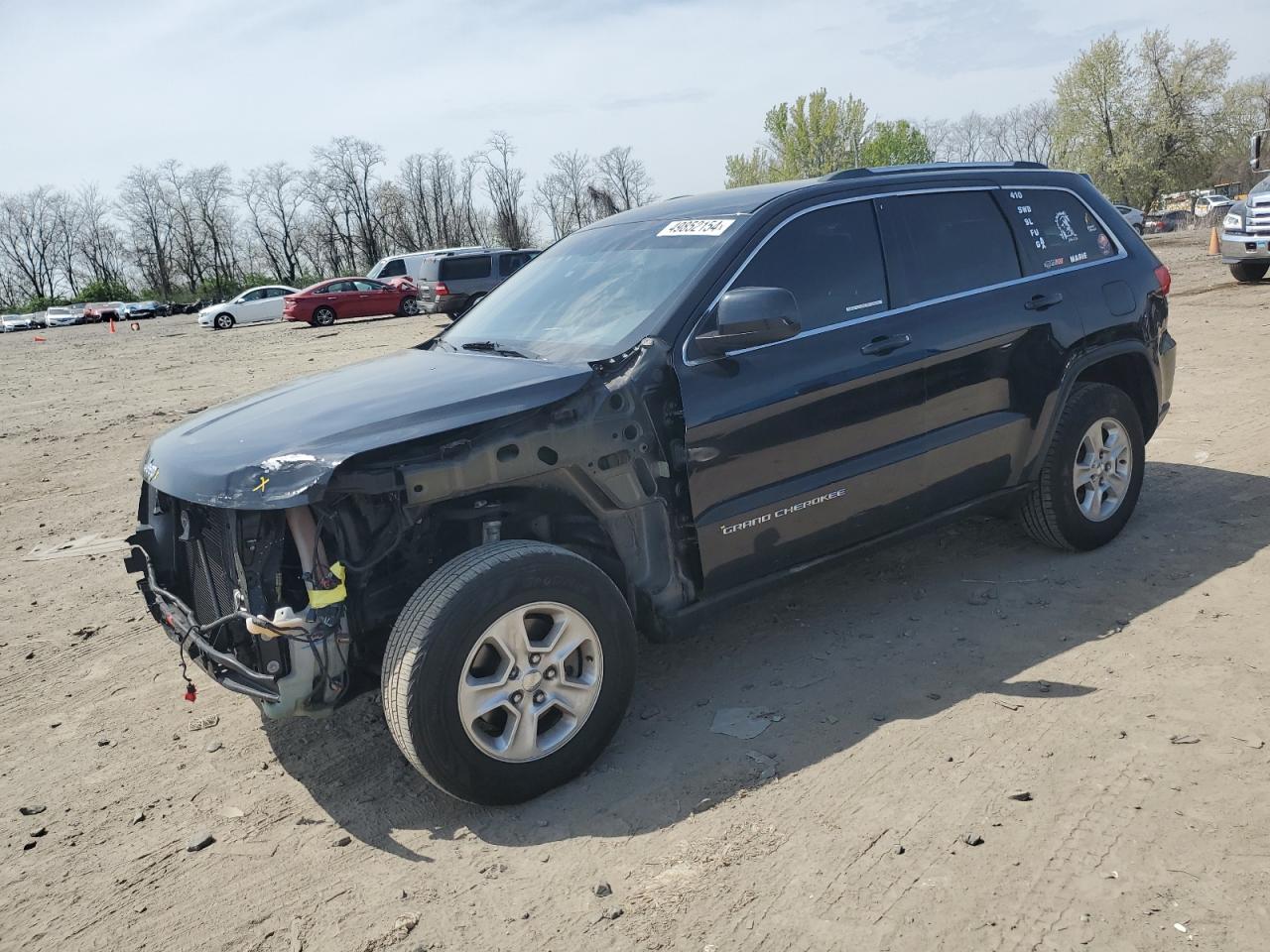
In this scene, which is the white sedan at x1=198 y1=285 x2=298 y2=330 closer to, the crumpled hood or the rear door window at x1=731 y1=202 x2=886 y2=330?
the crumpled hood

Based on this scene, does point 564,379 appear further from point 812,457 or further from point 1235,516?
point 1235,516

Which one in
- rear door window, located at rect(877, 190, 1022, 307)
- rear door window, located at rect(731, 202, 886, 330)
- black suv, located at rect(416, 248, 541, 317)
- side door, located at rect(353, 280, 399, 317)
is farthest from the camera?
side door, located at rect(353, 280, 399, 317)

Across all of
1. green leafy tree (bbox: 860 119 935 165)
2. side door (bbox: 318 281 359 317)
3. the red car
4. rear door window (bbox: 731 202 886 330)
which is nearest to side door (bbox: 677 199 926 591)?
rear door window (bbox: 731 202 886 330)

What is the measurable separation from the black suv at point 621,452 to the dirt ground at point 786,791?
368 millimetres

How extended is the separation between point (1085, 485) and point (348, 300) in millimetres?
28369

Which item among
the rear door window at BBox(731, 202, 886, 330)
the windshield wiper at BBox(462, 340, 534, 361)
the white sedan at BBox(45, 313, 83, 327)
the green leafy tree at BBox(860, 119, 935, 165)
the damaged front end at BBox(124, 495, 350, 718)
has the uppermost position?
the green leafy tree at BBox(860, 119, 935, 165)

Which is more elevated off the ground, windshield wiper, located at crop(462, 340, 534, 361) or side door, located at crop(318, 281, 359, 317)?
side door, located at crop(318, 281, 359, 317)

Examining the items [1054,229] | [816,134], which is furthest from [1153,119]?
[1054,229]

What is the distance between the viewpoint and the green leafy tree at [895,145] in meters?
79.2

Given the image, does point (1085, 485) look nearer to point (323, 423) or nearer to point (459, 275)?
point (323, 423)

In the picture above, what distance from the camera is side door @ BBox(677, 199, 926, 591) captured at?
3680mm

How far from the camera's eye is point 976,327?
14.5 ft

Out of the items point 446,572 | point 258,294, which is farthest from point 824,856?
point 258,294

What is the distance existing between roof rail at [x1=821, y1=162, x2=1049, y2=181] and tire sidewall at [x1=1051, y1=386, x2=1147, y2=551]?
4.02ft
